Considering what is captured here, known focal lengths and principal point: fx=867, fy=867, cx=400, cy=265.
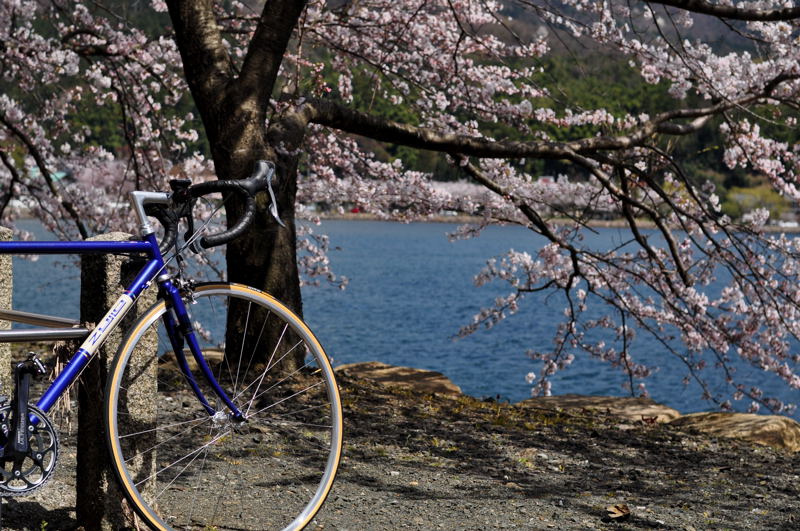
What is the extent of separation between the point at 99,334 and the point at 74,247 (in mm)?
318

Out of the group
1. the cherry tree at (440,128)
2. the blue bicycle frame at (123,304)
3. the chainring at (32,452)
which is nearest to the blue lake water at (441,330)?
the cherry tree at (440,128)

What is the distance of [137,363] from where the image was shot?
340 cm

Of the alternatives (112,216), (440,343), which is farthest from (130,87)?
(440,343)

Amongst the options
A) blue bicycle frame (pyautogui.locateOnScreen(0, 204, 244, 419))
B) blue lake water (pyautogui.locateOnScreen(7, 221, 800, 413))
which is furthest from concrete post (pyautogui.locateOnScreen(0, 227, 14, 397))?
blue lake water (pyautogui.locateOnScreen(7, 221, 800, 413))

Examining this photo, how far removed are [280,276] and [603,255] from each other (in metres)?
4.64

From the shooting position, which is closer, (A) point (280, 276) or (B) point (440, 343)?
(A) point (280, 276)

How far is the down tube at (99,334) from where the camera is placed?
9.72 ft

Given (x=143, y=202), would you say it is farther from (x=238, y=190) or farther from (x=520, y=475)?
(x=520, y=475)

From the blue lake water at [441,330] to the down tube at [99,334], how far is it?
26.0ft

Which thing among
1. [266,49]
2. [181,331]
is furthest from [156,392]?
[266,49]

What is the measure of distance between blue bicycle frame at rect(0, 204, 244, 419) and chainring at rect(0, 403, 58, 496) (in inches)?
2.8

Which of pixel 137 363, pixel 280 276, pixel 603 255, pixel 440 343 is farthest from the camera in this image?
pixel 440 343

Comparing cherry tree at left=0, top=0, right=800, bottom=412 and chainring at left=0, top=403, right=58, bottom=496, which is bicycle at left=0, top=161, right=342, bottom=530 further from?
cherry tree at left=0, top=0, right=800, bottom=412

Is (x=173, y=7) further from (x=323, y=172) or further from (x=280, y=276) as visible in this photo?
(x=323, y=172)
